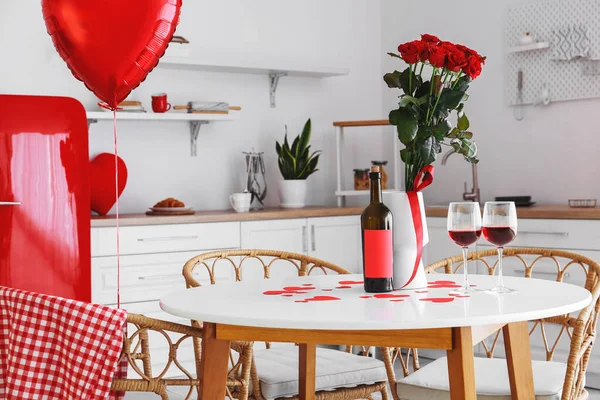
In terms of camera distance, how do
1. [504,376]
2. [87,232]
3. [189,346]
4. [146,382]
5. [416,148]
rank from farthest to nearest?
[189,346] < [87,232] < [504,376] < [416,148] < [146,382]

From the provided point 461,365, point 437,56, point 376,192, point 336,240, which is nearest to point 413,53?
point 437,56

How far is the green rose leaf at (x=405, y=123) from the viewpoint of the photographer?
1.95m

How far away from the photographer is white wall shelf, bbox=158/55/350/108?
Result: 169 inches

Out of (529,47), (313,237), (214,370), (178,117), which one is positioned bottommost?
(214,370)

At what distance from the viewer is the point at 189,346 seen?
390 centimetres

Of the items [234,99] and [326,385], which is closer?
[326,385]

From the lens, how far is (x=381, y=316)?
1.68 meters

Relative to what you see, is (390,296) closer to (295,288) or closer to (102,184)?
(295,288)

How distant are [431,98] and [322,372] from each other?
78 cm

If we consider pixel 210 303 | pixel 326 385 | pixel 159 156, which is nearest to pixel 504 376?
pixel 326 385

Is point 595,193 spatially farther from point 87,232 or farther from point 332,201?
A: point 87,232

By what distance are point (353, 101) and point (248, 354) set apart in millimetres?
3375

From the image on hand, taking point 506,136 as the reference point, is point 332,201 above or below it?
below

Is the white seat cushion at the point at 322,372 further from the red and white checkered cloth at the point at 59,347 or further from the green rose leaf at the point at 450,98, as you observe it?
the green rose leaf at the point at 450,98
